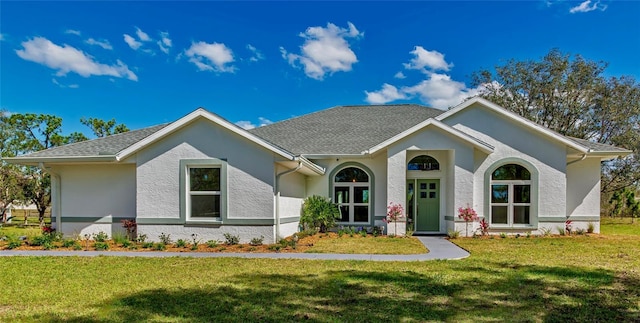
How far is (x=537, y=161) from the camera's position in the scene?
15047 millimetres

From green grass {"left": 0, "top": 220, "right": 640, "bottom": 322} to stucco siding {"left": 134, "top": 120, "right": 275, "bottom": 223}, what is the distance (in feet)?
9.34

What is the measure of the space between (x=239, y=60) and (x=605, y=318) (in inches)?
830

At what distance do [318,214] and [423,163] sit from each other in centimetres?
475

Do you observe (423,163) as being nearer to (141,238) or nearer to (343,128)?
(343,128)

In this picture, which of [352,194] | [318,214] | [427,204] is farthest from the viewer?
[352,194]

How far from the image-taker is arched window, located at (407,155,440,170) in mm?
15594

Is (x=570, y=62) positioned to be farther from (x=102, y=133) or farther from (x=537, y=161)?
(x=102, y=133)

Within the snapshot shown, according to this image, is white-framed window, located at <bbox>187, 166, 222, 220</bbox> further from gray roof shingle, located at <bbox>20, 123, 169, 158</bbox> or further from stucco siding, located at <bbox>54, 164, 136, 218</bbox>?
stucco siding, located at <bbox>54, 164, 136, 218</bbox>

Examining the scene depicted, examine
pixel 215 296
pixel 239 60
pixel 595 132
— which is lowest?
pixel 215 296

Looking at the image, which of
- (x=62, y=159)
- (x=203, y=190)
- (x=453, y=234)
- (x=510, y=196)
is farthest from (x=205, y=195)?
(x=510, y=196)

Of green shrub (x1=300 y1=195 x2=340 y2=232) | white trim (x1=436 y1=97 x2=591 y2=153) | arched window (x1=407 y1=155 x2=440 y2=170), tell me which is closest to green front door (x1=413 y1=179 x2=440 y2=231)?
arched window (x1=407 y1=155 x2=440 y2=170)

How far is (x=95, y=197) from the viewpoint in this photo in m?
13.4

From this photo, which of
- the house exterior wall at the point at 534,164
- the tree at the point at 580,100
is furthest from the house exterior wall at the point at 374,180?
the tree at the point at 580,100

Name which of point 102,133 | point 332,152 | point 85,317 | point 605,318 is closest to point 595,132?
point 332,152
